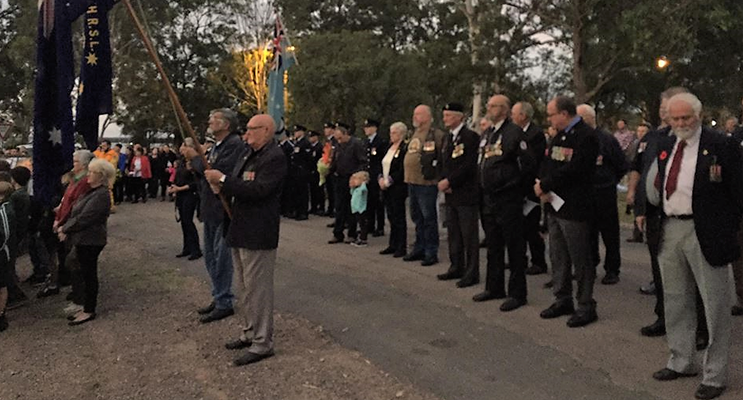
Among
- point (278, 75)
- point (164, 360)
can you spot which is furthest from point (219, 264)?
point (278, 75)

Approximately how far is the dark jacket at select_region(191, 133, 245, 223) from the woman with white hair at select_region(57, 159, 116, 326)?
1.09m

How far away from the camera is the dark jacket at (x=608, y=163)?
801 centimetres

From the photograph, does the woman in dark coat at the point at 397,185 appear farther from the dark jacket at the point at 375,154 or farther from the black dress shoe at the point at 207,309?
the black dress shoe at the point at 207,309

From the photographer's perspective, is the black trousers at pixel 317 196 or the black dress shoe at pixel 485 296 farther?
the black trousers at pixel 317 196

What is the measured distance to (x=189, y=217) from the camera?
10.5 meters

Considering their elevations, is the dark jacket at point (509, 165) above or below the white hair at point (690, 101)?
below

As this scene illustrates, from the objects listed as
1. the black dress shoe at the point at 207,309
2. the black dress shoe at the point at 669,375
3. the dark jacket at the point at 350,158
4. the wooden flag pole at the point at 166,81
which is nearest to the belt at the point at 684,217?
the black dress shoe at the point at 669,375

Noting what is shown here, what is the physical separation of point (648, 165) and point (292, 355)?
3333 mm

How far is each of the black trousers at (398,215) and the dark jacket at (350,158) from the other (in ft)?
5.43

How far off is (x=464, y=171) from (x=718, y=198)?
3549mm

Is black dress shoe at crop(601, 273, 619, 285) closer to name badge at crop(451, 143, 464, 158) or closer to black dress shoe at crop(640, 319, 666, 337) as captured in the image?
black dress shoe at crop(640, 319, 666, 337)

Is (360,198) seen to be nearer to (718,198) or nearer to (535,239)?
(535,239)

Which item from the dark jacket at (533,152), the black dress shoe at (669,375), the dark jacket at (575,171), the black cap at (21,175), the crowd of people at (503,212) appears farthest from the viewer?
the black cap at (21,175)

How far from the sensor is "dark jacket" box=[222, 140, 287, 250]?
549 centimetres
